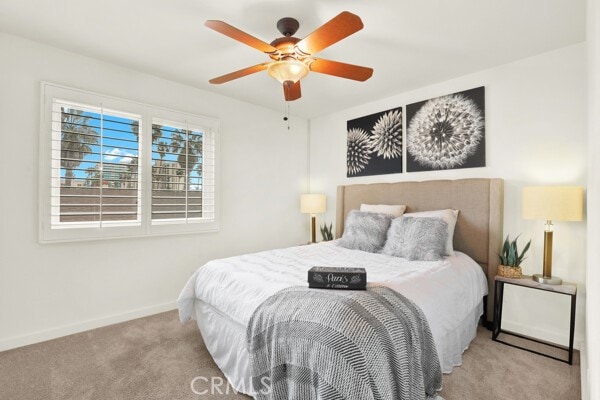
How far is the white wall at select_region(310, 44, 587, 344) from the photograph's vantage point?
239 cm

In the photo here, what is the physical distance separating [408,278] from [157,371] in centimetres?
189

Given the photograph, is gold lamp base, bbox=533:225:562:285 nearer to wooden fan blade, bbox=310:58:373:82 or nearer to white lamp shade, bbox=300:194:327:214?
wooden fan blade, bbox=310:58:373:82

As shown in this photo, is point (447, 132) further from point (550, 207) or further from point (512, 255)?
point (512, 255)

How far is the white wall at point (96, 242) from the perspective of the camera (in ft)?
7.74

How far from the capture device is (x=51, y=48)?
8.28 feet

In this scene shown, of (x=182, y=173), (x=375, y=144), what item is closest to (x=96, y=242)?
(x=182, y=173)

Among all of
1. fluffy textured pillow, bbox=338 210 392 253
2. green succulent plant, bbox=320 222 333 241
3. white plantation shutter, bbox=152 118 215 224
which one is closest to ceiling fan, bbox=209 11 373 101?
white plantation shutter, bbox=152 118 215 224

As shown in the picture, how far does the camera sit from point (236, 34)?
5.61 feet

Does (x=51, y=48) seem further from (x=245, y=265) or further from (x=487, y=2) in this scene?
(x=487, y=2)

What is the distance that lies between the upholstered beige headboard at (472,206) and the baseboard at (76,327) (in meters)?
3.04

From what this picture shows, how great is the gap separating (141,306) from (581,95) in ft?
15.1

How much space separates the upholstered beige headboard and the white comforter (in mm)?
211

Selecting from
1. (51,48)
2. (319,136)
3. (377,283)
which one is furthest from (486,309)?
(51,48)

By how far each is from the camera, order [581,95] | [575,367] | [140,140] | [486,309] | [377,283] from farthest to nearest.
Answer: [140,140]
[486,309]
[581,95]
[575,367]
[377,283]
